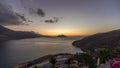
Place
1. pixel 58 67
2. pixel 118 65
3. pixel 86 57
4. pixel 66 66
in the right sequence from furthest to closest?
pixel 66 66, pixel 58 67, pixel 86 57, pixel 118 65

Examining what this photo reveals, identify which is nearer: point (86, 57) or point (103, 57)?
point (86, 57)

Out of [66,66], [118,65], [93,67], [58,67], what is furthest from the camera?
[66,66]

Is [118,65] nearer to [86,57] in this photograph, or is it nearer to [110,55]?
[86,57]

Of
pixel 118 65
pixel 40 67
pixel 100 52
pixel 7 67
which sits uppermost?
pixel 118 65

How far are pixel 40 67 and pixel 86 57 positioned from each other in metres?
12.4

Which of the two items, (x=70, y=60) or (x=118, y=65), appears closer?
(x=118, y=65)

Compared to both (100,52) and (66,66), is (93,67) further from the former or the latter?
(66,66)

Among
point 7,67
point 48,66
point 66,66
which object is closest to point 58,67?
point 66,66

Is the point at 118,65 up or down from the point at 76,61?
up

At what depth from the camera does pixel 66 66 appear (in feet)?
64.1

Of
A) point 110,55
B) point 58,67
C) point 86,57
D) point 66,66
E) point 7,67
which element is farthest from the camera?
point 7,67

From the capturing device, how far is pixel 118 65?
1.27 metres

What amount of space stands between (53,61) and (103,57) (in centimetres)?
514

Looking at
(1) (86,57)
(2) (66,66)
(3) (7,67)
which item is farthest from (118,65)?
(3) (7,67)
